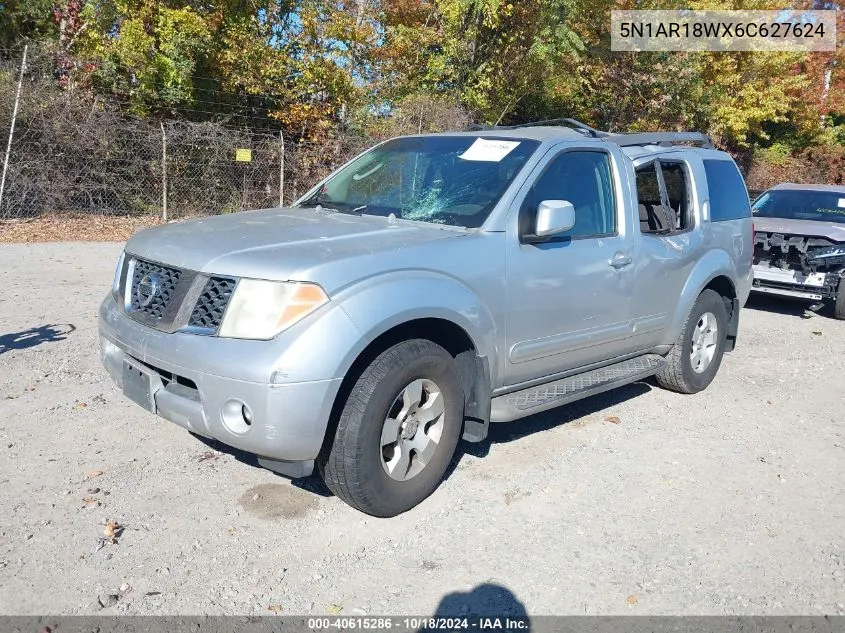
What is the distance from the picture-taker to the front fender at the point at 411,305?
10.6ft

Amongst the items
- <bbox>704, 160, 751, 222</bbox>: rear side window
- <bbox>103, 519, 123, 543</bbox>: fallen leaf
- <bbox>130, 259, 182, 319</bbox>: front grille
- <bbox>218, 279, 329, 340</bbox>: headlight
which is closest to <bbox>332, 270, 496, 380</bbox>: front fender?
<bbox>218, 279, 329, 340</bbox>: headlight

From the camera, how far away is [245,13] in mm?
16531

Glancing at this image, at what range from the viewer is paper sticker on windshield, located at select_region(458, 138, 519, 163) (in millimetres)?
4422

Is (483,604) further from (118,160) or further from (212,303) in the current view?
(118,160)

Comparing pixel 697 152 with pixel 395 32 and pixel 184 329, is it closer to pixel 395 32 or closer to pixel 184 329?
pixel 184 329

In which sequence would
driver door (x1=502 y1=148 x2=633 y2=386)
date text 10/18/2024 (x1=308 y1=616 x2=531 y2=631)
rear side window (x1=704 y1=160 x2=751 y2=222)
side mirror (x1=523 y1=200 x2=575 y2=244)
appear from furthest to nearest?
1. rear side window (x1=704 y1=160 x2=751 y2=222)
2. driver door (x1=502 y1=148 x2=633 y2=386)
3. side mirror (x1=523 y1=200 x2=575 y2=244)
4. date text 10/18/2024 (x1=308 y1=616 x2=531 y2=631)

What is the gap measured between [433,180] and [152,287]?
1.82m

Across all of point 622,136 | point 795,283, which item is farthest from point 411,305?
point 795,283

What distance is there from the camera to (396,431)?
3559 millimetres

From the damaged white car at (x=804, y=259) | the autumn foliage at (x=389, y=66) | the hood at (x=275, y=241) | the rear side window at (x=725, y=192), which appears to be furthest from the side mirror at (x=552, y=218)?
the autumn foliage at (x=389, y=66)

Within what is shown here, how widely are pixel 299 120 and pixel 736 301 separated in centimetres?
1211

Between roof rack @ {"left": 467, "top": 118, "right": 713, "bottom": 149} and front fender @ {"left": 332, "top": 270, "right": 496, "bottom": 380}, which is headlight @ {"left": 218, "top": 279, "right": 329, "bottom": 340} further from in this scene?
roof rack @ {"left": 467, "top": 118, "right": 713, "bottom": 149}

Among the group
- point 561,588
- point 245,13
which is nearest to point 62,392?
point 561,588

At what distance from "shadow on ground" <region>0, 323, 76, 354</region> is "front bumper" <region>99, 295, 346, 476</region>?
3.36 meters
